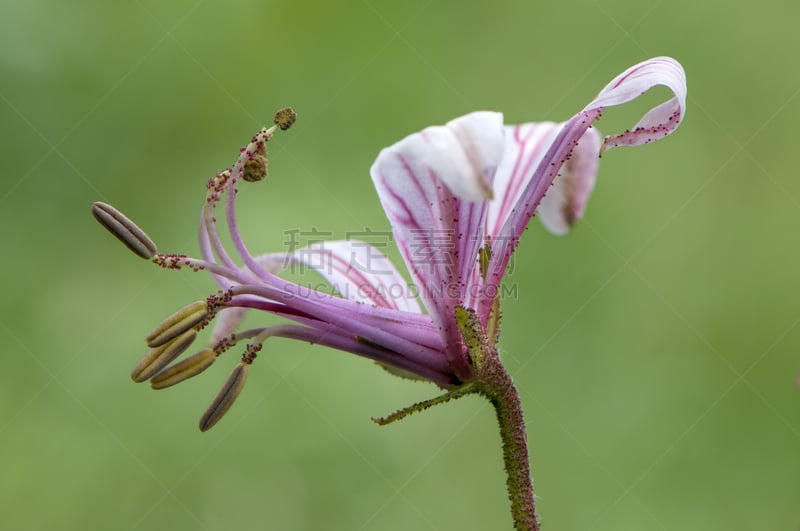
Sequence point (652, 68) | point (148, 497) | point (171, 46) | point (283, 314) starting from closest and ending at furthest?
point (652, 68), point (283, 314), point (148, 497), point (171, 46)

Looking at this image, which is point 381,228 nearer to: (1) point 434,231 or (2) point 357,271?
(2) point 357,271

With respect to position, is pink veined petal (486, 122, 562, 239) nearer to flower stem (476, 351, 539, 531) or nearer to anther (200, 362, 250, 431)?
flower stem (476, 351, 539, 531)

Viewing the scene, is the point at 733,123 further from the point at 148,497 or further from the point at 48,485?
the point at 48,485

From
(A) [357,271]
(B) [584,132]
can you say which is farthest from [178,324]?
(B) [584,132]

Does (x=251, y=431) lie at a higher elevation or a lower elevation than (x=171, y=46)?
lower

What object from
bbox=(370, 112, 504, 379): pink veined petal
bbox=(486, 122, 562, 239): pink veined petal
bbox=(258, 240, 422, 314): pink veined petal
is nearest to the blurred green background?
bbox=(258, 240, 422, 314): pink veined petal

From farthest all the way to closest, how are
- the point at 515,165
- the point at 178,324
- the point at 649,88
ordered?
the point at 515,165 → the point at 178,324 → the point at 649,88

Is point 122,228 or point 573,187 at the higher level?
point 573,187

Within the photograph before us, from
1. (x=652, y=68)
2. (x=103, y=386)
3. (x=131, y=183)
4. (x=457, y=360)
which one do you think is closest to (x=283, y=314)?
(x=457, y=360)
